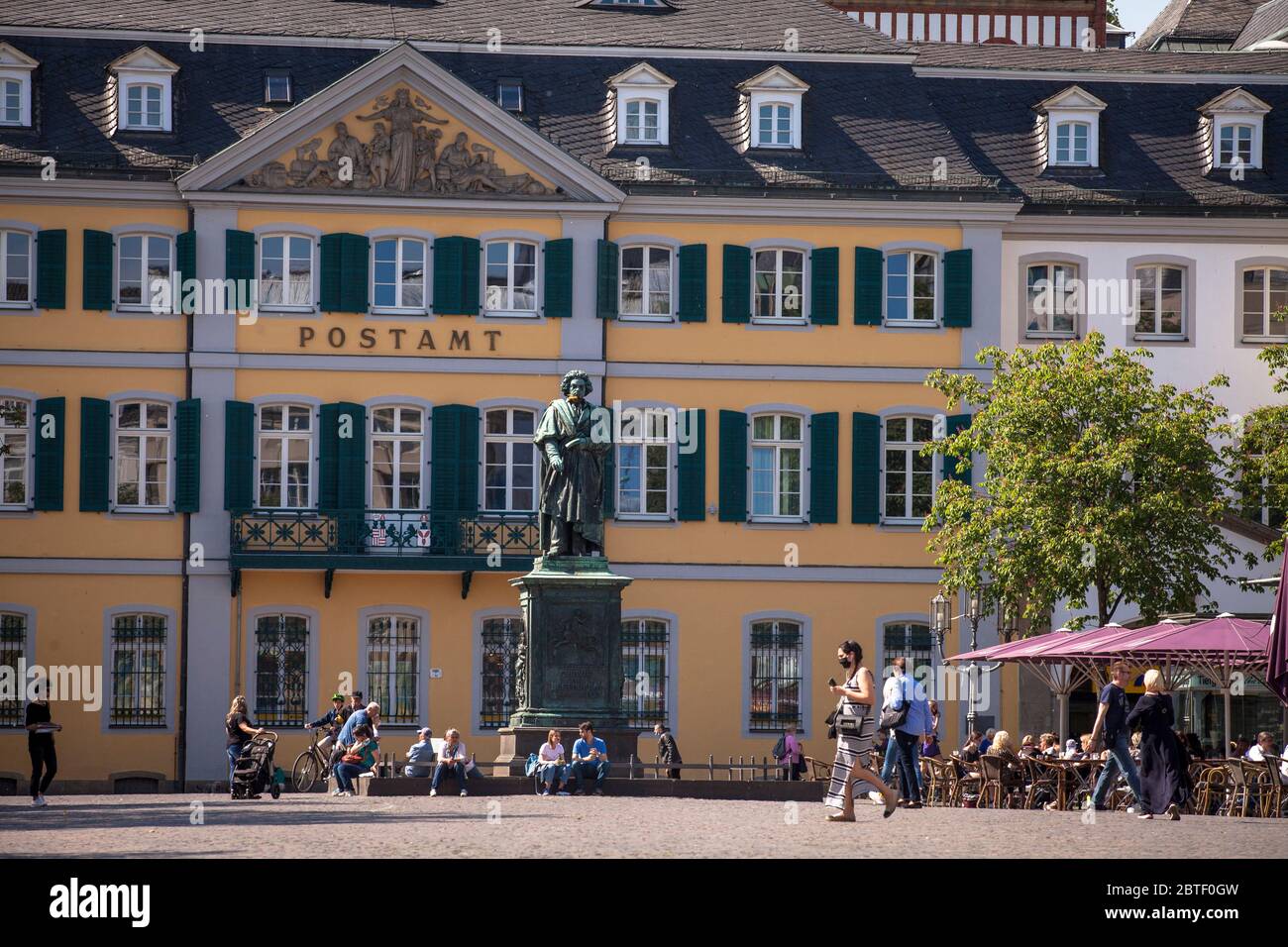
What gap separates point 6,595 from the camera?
3834cm

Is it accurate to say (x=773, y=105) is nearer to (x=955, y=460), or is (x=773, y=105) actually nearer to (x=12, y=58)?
(x=955, y=460)

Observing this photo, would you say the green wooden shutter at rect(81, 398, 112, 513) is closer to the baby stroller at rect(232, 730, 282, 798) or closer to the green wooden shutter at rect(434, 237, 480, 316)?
the green wooden shutter at rect(434, 237, 480, 316)

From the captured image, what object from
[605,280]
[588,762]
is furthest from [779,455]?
[588,762]

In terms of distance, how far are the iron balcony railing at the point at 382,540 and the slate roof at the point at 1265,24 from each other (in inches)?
880

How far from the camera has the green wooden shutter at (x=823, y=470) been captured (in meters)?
39.5

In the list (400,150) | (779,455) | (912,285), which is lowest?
(779,455)

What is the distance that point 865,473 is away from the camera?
3959 centimetres

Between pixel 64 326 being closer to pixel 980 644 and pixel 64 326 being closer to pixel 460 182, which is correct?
pixel 460 182

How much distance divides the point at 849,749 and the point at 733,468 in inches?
781

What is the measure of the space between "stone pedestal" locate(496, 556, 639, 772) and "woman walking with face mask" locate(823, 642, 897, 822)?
15.8 ft

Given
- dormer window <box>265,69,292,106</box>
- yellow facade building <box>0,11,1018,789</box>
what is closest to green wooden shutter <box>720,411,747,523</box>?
yellow facade building <box>0,11,1018,789</box>

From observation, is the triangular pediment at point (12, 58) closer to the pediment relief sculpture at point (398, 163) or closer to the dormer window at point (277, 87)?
the dormer window at point (277, 87)

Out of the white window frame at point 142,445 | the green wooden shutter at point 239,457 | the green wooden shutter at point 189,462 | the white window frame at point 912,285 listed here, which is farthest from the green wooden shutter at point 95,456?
the white window frame at point 912,285
